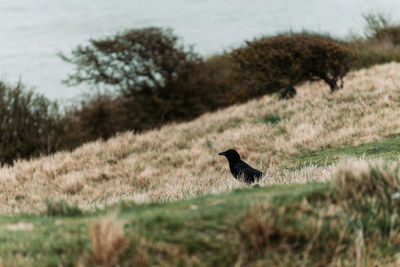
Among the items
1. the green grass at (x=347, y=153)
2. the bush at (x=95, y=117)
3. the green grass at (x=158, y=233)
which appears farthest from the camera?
the bush at (x=95, y=117)

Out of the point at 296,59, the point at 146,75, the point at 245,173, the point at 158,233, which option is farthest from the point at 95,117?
the point at 158,233

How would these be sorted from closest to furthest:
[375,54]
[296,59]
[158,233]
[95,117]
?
[158,233] → [296,59] → [95,117] → [375,54]

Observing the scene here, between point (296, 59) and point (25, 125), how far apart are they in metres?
11.7

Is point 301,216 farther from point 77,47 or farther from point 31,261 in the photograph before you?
point 77,47

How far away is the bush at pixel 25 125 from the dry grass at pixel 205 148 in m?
4.54

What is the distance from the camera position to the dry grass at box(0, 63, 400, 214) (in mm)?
9375

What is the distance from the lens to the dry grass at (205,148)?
369 inches

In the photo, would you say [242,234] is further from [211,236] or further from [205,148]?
[205,148]

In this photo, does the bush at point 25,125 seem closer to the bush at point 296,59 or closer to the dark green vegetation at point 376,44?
the bush at point 296,59

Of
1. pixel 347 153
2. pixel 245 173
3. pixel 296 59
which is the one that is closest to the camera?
pixel 245 173

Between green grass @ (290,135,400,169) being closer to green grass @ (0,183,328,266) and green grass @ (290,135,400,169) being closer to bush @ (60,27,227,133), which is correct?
green grass @ (0,183,328,266)

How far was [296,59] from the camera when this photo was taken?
52.3 ft

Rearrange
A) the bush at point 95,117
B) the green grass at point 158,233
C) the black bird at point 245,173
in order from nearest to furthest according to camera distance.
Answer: the green grass at point 158,233
the black bird at point 245,173
the bush at point 95,117

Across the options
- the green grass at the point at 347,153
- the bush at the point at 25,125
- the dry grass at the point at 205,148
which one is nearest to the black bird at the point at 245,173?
the dry grass at the point at 205,148
